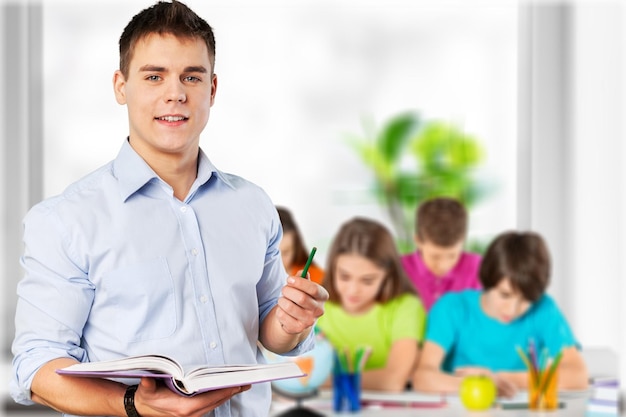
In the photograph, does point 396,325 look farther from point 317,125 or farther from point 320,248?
point 317,125

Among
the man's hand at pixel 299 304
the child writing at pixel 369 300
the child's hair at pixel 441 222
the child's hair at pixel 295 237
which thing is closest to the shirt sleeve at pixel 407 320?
the child writing at pixel 369 300

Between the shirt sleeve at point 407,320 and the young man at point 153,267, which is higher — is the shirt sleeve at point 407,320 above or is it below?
below

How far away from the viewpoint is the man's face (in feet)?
3.79

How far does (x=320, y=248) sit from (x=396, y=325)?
117 centimetres

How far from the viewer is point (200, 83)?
1.18 meters

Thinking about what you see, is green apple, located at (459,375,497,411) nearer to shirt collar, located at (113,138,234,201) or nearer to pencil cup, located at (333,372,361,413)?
pencil cup, located at (333,372,361,413)

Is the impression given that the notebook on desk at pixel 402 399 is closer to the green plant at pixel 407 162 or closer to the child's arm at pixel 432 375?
the child's arm at pixel 432 375

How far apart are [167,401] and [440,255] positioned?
8.65 feet

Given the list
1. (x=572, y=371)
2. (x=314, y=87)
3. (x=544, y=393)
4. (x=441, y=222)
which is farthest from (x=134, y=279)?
(x=314, y=87)

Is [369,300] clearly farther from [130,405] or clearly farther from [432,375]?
[130,405]

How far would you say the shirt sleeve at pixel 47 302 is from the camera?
110 centimetres

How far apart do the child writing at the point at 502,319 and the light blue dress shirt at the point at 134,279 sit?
6.16 ft

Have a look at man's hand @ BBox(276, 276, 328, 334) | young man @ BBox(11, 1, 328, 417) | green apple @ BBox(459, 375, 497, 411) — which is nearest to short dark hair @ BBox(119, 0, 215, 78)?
young man @ BBox(11, 1, 328, 417)

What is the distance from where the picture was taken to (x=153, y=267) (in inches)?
45.1
